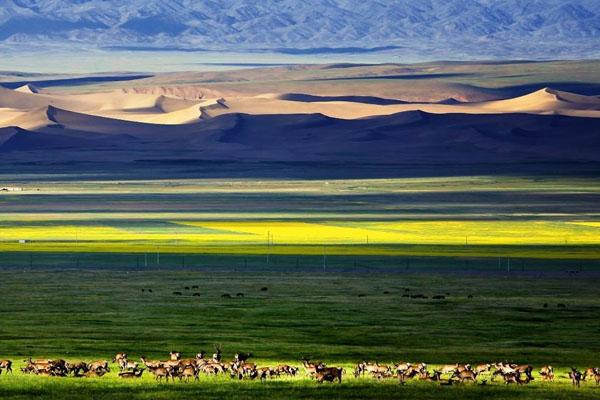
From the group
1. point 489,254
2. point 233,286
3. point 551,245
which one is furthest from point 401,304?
point 551,245

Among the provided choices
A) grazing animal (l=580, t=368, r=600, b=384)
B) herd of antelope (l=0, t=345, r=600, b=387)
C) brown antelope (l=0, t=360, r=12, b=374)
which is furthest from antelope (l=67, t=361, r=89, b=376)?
grazing animal (l=580, t=368, r=600, b=384)

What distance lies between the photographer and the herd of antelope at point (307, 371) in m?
27.4

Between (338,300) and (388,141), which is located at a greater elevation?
(388,141)

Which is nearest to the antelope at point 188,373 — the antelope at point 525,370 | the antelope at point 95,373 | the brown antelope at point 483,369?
the antelope at point 95,373

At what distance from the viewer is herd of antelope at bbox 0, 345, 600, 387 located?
90.0ft

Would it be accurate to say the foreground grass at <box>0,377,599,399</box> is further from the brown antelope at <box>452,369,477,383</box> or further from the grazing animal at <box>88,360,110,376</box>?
the grazing animal at <box>88,360,110,376</box>

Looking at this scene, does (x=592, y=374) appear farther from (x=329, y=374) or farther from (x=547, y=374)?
(x=329, y=374)

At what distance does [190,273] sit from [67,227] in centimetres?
2497

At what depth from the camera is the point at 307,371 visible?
2838 centimetres

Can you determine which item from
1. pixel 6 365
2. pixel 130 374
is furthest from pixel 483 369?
pixel 6 365

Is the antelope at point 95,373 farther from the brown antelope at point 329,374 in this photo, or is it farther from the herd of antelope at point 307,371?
the brown antelope at point 329,374

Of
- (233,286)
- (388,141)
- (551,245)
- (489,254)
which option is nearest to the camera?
(233,286)

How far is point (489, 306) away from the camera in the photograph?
45938mm

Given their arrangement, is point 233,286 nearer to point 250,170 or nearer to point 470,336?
point 470,336
